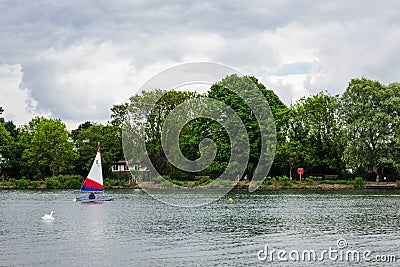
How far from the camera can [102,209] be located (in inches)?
1922

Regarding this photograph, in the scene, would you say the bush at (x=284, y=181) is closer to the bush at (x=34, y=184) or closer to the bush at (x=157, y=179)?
the bush at (x=157, y=179)

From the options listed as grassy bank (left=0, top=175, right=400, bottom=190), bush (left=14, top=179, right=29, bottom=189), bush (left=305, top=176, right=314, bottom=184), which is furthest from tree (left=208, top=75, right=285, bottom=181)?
bush (left=14, top=179, right=29, bottom=189)

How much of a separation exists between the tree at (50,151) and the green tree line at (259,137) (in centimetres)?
16

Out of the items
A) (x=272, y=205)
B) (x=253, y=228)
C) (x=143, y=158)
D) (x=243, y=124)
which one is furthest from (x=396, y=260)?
(x=143, y=158)

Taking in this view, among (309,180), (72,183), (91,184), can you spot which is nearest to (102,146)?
(72,183)

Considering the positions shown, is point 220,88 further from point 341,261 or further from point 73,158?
point 341,261

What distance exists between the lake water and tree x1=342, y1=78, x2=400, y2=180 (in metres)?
25.6

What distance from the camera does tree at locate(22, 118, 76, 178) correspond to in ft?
302

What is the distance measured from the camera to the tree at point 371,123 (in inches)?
2980

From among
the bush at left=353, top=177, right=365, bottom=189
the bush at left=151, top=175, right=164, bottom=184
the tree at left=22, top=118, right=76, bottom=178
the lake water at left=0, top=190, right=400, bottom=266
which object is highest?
the tree at left=22, top=118, right=76, bottom=178

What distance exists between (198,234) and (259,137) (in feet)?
146

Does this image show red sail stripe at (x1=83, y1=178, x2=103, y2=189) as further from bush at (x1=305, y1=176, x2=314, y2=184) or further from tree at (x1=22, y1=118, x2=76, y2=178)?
tree at (x1=22, y1=118, x2=76, y2=178)

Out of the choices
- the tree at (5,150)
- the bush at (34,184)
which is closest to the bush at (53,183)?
A: the bush at (34,184)

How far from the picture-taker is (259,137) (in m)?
75.7
